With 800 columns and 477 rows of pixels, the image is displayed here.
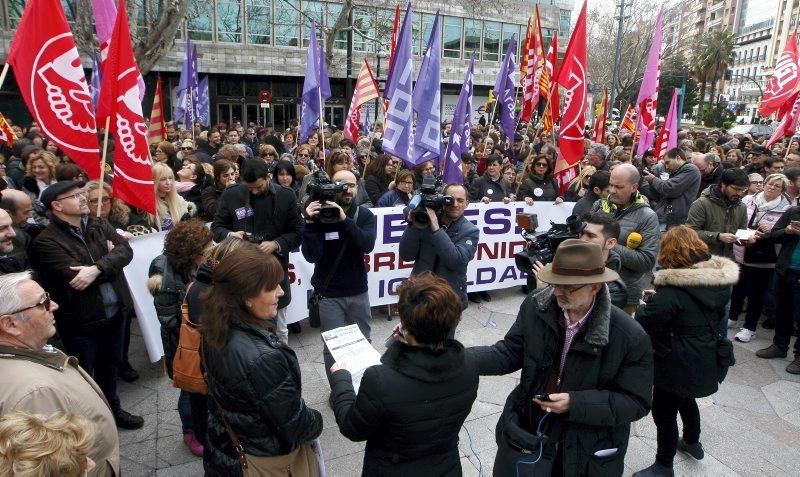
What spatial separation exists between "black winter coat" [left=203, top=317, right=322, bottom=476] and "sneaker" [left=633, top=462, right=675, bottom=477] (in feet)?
8.00

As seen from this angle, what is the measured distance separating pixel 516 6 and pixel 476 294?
35.0 m

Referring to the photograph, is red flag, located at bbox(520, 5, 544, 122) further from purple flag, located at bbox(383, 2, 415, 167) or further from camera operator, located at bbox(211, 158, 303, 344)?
camera operator, located at bbox(211, 158, 303, 344)

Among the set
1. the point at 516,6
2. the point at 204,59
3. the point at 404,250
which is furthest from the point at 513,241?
the point at 516,6

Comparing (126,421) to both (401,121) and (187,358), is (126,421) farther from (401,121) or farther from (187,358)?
(401,121)

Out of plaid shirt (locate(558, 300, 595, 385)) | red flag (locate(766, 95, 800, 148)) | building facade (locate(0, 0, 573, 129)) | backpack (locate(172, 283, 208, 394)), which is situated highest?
building facade (locate(0, 0, 573, 129))

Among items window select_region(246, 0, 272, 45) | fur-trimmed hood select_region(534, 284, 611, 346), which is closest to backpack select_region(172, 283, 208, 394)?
fur-trimmed hood select_region(534, 284, 611, 346)

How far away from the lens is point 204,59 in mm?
28641

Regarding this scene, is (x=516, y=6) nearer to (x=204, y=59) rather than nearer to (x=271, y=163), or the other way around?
(x=204, y=59)

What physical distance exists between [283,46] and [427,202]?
29.8m

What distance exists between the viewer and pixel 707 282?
3.21 meters

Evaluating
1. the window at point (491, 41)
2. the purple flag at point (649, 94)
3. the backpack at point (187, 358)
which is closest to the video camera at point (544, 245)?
the backpack at point (187, 358)

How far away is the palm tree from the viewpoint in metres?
62.7

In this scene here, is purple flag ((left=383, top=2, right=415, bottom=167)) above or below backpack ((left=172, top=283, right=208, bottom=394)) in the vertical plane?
above

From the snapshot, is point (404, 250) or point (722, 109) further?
point (722, 109)
